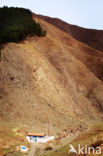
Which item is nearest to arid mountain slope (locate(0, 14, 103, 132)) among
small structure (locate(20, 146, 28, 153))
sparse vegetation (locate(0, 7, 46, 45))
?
sparse vegetation (locate(0, 7, 46, 45))

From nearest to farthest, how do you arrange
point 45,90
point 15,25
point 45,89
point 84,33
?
point 45,90
point 45,89
point 15,25
point 84,33

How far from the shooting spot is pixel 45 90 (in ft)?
120

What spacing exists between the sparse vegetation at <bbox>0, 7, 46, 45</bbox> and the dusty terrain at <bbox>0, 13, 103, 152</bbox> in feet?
5.04

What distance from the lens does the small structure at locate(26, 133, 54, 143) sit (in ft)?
86.2

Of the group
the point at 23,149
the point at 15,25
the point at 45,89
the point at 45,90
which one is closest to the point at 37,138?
the point at 23,149

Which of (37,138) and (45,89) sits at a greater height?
(45,89)


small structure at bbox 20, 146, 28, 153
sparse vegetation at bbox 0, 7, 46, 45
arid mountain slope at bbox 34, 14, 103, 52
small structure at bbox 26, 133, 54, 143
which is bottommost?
small structure at bbox 26, 133, 54, 143

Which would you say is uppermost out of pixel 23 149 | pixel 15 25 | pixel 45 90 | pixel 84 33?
pixel 15 25

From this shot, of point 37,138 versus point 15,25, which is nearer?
point 37,138

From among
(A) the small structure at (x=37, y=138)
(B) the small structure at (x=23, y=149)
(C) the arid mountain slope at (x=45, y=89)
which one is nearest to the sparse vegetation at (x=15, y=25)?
(C) the arid mountain slope at (x=45, y=89)

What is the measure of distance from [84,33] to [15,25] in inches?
2263

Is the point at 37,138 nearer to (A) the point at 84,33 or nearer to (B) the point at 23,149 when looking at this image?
(B) the point at 23,149

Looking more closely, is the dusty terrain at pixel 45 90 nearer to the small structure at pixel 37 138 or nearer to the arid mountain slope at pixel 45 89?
the arid mountain slope at pixel 45 89

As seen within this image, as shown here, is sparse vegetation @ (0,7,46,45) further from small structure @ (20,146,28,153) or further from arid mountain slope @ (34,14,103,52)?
arid mountain slope @ (34,14,103,52)
